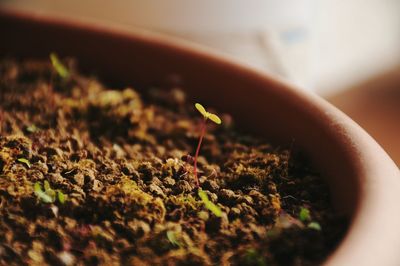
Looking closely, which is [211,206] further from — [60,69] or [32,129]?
[60,69]

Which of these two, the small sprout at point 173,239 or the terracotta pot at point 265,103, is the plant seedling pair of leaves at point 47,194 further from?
the terracotta pot at point 265,103

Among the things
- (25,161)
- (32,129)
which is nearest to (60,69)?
(32,129)

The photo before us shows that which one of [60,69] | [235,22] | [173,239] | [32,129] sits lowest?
[173,239]

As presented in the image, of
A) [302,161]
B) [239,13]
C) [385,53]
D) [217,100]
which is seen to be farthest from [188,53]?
[385,53]

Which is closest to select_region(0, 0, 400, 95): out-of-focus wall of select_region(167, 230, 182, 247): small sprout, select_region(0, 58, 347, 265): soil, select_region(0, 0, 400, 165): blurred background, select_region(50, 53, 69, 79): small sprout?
select_region(0, 0, 400, 165): blurred background

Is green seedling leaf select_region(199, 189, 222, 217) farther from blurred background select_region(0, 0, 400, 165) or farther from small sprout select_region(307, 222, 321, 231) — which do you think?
blurred background select_region(0, 0, 400, 165)
